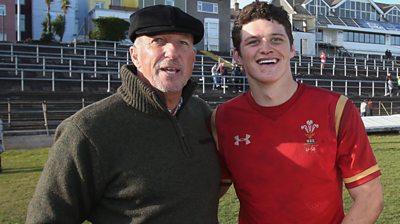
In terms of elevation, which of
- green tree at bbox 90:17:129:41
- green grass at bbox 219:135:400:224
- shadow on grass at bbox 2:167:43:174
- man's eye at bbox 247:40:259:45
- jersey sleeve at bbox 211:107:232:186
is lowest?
shadow on grass at bbox 2:167:43:174

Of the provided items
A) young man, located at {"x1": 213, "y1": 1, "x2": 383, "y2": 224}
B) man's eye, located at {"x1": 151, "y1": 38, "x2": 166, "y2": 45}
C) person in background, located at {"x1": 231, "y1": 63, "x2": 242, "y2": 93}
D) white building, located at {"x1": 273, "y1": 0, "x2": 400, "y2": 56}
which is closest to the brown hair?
young man, located at {"x1": 213, "y1": 1, "x2": 383, "y2": 224}

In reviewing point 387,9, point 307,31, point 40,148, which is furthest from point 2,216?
point 387,9

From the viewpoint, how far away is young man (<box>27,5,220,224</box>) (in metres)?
2.10

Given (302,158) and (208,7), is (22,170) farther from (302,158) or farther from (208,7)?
(208,7)

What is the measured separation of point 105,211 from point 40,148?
11468 millimetres

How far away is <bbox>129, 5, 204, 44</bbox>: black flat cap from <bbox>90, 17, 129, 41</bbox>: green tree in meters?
35.7

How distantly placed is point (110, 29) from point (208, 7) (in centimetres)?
1394

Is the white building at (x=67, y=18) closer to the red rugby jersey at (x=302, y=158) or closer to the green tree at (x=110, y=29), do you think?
the green tree at (x=110, y=29)

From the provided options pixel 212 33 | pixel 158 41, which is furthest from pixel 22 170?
pixel 212 33

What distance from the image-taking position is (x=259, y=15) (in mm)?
2566

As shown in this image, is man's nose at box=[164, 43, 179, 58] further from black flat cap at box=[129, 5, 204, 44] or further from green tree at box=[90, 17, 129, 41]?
green tree at box=[90, 17, 129, 41]

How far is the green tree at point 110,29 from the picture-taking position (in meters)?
37.3

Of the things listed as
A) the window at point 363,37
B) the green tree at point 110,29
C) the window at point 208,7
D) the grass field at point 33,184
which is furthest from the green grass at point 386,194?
the window at point 363,37

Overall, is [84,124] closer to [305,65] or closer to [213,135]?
[213,135]
